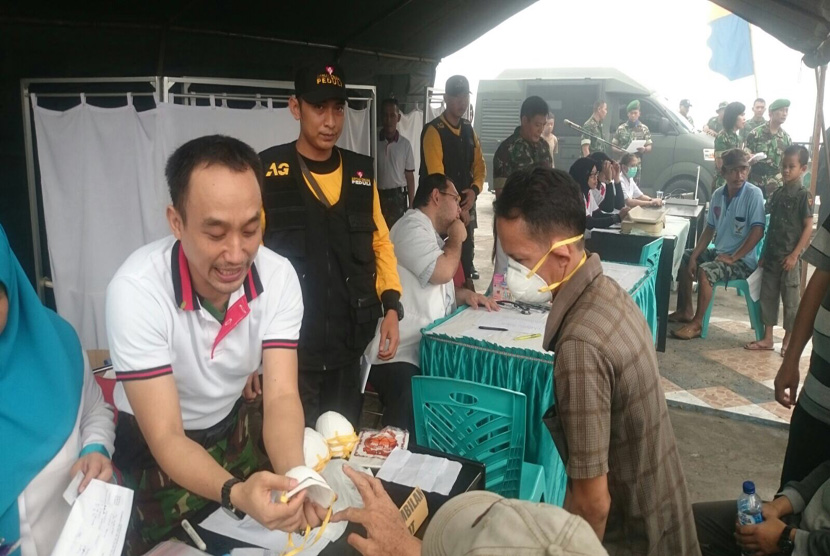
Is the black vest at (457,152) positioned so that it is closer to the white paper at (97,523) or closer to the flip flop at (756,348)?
the flip flop at (756,348)

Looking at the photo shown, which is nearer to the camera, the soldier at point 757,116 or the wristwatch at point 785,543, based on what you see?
the wristwatch at point 785,543

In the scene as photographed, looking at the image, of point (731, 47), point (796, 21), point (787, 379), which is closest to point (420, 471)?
point (787, 379)

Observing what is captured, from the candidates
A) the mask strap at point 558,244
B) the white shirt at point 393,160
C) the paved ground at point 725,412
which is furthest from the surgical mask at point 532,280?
the white shirt at point 393,160

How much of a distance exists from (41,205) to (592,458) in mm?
4018

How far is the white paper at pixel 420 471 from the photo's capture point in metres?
1.73

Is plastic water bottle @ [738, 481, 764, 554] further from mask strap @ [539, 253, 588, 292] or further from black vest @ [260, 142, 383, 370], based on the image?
black vest @ [260, 142, 383, 370]

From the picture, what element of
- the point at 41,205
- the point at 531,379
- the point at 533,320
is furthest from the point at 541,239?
the point at 41,205

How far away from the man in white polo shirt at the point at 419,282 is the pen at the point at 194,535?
1519mm

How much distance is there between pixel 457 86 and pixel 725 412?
11.5 ft

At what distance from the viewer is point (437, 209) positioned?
344 centimetres

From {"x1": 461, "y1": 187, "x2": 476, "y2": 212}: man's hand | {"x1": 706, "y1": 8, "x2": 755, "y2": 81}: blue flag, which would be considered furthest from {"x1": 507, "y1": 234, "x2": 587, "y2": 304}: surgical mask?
{"x1": 706, "y1": 8, "x2": 755, "y2": 81}: blue flag

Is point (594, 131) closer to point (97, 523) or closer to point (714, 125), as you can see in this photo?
point (714, 125)

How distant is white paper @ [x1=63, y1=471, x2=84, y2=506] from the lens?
1424 millimetres

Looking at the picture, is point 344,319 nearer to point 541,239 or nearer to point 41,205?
point 541,239
